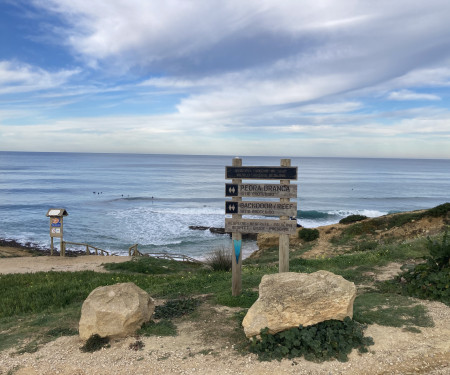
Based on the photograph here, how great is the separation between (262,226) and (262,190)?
88cm

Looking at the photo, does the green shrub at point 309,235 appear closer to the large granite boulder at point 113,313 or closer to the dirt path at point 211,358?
the dirt path at point 211,358

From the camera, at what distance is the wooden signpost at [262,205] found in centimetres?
843

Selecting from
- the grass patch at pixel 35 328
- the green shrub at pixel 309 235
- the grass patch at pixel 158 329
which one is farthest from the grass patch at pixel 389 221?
the grass patch at pixel 35 328

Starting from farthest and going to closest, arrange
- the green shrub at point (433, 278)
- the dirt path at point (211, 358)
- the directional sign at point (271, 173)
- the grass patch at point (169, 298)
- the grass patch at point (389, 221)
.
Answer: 1. the grass patch at point (389, 221)
2. the directional sign at point (271, 173)
3. the green shrub at point (433, 278)
4. the grass patch at point (169, 298)
5. the dirt path at point (211, 358)

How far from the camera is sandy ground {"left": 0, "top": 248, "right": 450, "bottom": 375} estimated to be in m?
5.39

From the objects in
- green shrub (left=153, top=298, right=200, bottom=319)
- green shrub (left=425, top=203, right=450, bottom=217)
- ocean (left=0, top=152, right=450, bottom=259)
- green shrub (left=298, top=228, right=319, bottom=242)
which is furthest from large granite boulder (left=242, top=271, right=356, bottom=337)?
green shrub (left=425, top=203, right=450, bottom=217)

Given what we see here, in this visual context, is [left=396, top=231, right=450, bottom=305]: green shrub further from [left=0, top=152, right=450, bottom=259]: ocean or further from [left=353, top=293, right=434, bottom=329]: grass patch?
[left=0, top=152, right=450, bottom=259]: ocean

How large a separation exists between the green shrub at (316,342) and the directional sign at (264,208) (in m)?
2.95

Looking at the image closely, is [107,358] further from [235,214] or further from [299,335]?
[235,214]

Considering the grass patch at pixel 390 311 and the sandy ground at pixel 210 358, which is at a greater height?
the grass patch at pixel 390 311

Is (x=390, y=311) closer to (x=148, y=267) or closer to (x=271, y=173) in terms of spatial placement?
(x=271, y=173)

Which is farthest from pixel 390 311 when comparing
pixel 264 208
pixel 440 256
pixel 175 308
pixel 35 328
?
pixel 35 328

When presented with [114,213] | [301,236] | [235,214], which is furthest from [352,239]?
[114,213]

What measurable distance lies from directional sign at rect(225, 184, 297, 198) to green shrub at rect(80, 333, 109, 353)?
13.9 feet
